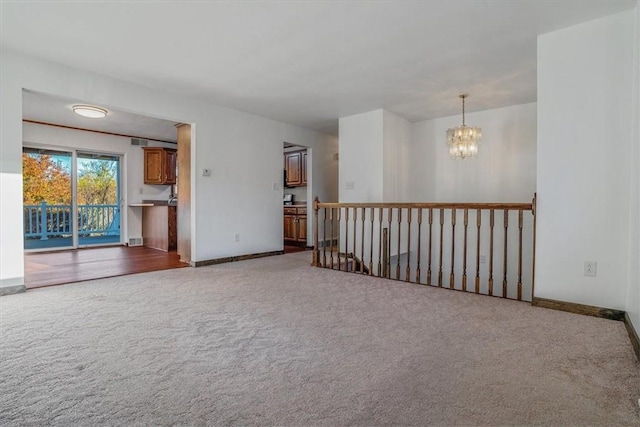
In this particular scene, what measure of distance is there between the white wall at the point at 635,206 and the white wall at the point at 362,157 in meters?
3.05

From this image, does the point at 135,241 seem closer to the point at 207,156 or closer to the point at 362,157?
the point at 207,156

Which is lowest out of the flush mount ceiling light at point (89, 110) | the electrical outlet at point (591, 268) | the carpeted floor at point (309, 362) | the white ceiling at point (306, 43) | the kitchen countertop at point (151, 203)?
the carpeted floor at point (309, 362)

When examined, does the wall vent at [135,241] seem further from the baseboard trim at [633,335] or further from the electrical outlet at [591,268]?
the baseboard trim at [633,335]

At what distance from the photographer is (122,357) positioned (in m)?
1.88

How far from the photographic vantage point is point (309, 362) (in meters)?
1.81

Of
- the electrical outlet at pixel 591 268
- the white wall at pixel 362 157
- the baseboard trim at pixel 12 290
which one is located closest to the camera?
the electrical outlet at pixel 591 268

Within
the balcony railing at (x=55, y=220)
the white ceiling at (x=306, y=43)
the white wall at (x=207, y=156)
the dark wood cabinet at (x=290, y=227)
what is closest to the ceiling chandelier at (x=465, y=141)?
the white ceiling at (x=306, y=43)

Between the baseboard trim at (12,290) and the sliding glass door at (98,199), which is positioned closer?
the baseboard trim at (12,290)

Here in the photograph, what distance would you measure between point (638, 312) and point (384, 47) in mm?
2759

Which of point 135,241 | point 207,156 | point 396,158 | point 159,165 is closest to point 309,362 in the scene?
point 207,156

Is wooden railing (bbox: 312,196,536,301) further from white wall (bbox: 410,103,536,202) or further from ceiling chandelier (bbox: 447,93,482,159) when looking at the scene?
ceiling chandelier (bbox: 447,93,482,159)

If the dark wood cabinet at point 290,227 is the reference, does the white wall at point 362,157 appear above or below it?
above

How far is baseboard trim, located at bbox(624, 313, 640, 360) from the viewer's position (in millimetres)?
1921

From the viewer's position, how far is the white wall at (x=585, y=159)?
252 centimetres
